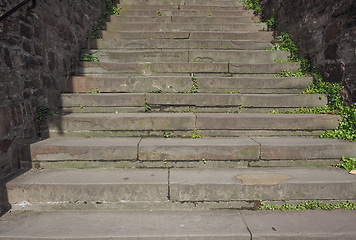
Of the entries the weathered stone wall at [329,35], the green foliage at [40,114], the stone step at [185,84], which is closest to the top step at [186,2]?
the weathered stone wall at [329,35]

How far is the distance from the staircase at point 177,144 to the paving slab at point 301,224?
14cm

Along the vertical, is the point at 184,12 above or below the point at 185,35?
above

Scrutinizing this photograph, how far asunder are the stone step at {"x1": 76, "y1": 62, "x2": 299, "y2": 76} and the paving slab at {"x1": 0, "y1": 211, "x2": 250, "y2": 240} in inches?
105

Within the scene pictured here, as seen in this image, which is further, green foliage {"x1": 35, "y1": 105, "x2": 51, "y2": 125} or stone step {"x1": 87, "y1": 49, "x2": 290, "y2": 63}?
stone step {"x1": 87, "y1": 49, "x2": 290, "y2": 63}

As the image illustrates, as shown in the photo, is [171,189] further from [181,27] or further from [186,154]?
[181,27]

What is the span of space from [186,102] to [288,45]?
9.13ft

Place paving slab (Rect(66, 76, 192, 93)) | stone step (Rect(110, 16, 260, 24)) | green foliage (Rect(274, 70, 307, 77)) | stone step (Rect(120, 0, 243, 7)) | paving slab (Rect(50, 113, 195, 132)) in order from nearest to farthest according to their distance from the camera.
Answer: paving slab (Rect(50, 113, 195, 132)) → paving slab (Rect(66, 76, 192, 93)) → green foliage (Rect(274, 70, 307, 77)) → stone step (Rect(110, 16, 260, 24)) → stone step (Rect(120, 0, 243, 7))

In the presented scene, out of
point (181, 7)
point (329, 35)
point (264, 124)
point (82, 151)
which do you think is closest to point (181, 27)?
point (181, 7)

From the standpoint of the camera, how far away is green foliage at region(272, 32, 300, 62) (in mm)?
4311

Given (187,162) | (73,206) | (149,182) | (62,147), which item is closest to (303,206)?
(187,162)

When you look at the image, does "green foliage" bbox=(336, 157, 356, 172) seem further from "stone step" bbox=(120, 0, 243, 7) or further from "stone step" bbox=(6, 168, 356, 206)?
"stone step" bbox=(120, 0, 243, 7)

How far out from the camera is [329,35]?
3.48 m

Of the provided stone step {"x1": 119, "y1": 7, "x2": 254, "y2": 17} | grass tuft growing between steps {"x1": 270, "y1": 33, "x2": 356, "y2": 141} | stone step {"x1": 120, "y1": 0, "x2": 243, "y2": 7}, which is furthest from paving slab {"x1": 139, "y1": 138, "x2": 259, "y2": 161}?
stone step {"x1": 120, "y1": 0, "x2": 243, "y2": 7}

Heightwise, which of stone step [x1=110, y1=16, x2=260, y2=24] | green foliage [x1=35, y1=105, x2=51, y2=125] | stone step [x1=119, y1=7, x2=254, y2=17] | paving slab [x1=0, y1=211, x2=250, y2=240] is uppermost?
stone step [x1=119, y1=7, x2=254, y2=17]
